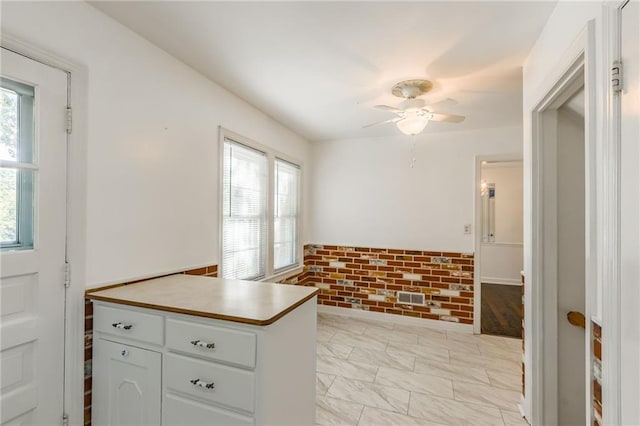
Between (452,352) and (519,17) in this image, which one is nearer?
(519,17)

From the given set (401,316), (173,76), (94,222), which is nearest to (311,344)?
(94,222)

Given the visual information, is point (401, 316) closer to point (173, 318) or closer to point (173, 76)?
point (173, 318)

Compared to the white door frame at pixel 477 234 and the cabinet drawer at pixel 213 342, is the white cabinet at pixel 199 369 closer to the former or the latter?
the cabinet drawer at pixel 213 342

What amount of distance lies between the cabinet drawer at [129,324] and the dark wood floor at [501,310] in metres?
3.70

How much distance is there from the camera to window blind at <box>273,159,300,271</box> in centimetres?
364

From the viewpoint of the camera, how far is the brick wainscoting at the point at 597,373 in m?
1.08

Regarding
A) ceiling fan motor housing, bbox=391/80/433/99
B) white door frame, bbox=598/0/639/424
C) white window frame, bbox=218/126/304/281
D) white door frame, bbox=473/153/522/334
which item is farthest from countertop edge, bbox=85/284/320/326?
white door frame, bbox=473/153/522/334

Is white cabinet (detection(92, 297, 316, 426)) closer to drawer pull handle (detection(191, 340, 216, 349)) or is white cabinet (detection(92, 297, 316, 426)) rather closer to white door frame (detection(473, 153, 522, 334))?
drawer pull handle (detection(191, 340, 216, 349))

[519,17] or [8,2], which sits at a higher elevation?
[519,17]

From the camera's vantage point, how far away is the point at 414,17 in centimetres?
163

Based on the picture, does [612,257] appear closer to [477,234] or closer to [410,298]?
[477,234]

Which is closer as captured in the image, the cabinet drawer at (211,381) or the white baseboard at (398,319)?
the cabinet drawer at (211,381)

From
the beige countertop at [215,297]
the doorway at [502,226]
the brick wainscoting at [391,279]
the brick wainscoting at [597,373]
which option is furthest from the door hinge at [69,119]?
the doorway at [502,226]

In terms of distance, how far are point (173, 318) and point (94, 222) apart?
29.0 inches
